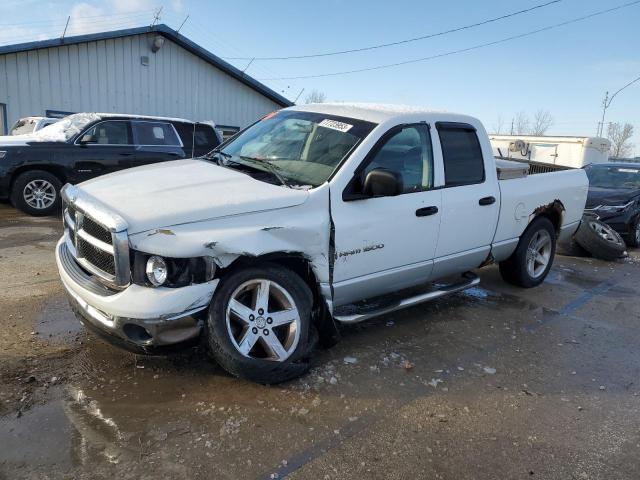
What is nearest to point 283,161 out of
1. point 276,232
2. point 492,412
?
point 276,232

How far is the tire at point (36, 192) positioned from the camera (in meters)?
8.77

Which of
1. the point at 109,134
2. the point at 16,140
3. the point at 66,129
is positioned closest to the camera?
the point at 16,140

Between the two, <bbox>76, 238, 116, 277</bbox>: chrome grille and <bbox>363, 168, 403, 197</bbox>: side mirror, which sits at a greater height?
<bbox>363, 168, 403, 197</bbox>: side mirror

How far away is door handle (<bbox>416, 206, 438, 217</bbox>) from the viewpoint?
161 inches

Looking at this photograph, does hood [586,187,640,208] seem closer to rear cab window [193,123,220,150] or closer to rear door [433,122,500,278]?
rear door [433,122,500,278]

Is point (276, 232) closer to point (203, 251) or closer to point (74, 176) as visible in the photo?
point (203, 251)

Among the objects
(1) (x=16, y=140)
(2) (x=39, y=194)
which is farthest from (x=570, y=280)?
(1) (x=16, y=140)

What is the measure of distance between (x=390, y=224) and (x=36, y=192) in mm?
7613

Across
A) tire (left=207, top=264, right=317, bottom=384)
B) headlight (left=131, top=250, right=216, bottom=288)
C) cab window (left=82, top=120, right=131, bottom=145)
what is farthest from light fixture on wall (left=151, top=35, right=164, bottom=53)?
headlight (left=131, top=250, right=216, bottom=288)

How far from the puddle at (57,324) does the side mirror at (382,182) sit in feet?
8.58

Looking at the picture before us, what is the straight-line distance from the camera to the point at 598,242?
8312 millimetres

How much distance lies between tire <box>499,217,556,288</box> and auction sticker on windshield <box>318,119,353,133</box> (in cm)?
273

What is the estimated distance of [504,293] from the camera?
5.93 m

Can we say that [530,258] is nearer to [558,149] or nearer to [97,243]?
[97,243]
